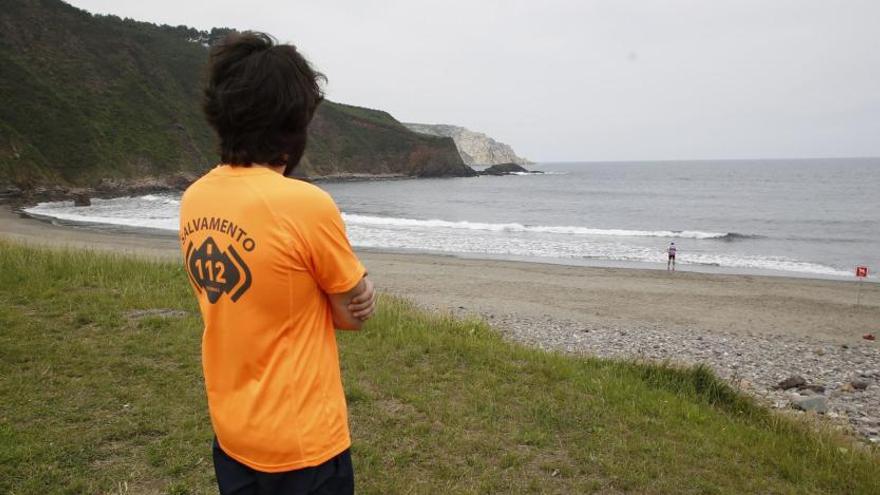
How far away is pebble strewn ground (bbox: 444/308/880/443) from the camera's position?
26.3ft

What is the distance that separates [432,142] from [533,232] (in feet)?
262

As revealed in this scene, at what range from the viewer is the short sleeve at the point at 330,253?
1.62 m

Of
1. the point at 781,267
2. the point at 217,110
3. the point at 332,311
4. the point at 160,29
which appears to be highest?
the point at 160,29

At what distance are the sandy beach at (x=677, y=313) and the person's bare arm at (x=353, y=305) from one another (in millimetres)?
7316

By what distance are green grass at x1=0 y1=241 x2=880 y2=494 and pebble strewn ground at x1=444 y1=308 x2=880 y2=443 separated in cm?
218

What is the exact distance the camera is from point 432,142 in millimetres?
113562

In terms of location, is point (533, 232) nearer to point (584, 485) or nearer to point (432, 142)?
point (584, 485)

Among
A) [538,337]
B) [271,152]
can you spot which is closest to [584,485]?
[271,152]

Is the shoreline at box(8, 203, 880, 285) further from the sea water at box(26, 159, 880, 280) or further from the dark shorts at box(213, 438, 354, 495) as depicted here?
the dark shorts at box(213, 438, 354, 495)

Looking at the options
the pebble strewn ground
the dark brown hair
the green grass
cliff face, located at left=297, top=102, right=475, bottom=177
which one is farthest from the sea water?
cliff face, located at left=297, top=102, right=475, bottom=177

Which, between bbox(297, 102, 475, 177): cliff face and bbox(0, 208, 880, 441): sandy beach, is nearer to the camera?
bbox(0, 208, 880, 441): sandy beach

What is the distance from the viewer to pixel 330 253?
164 centimetres

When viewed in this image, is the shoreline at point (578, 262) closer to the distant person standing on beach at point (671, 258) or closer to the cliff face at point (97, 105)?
the distant person standing on beach at point (671, 258)

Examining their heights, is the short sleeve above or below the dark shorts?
above
